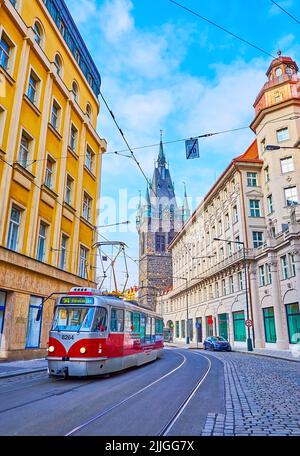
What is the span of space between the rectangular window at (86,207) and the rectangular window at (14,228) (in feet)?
27.8

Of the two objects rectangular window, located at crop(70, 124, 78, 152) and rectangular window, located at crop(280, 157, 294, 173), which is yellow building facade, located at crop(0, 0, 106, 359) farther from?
rectangular window, located at crop(280, 157, 294, 173)

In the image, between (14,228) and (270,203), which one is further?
(270,203)

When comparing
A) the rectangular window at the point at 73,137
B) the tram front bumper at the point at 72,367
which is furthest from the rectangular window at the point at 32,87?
the tram front bumper at the point at 72,367

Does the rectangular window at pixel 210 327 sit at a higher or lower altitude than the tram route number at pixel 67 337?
higher

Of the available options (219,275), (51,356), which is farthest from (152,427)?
(219,275)

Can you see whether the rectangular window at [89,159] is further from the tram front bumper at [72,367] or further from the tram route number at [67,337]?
the tram front bumper at [72,367]

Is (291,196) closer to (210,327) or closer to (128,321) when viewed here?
(210,327)

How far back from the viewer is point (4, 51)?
57.7 ft

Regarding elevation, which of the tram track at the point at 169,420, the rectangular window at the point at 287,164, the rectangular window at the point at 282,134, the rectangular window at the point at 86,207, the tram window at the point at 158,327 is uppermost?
the rectangular window at the point at 282,134

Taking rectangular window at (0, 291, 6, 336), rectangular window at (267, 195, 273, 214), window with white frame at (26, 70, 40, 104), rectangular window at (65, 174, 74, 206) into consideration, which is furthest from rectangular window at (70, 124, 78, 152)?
rectangular window at (267, 195, 273, 214)

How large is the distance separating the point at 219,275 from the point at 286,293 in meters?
14.9

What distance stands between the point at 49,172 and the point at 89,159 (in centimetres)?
689

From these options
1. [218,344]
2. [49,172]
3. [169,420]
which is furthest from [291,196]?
[169,420]

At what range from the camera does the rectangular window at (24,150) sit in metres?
18.6
